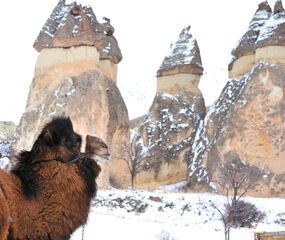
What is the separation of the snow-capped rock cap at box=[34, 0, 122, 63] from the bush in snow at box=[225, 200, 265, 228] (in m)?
10.4

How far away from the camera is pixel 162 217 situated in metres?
20.7

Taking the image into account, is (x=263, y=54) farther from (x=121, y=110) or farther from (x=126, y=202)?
(x=126, y=202)

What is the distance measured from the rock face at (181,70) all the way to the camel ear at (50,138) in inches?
1202

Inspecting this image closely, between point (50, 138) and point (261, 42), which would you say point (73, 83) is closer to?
point (261, 42)

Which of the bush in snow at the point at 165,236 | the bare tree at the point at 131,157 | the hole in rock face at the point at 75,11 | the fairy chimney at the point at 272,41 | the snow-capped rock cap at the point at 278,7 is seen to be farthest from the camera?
the snow-capped rock cap at the point at 278,7

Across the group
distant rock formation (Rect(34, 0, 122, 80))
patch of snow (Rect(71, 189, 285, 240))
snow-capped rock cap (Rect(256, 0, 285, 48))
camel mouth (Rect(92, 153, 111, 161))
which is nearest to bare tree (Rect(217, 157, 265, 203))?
patch of snow (Rect(71, 189, 285, 240))

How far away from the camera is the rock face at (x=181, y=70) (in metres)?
33.9

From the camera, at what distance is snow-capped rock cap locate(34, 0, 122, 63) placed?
26703 mm

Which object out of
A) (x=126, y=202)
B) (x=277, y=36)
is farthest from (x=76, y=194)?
(x=277, y=36)

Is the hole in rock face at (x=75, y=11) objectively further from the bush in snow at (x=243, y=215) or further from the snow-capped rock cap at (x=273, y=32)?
the bush in snow at (x=243, y=215)

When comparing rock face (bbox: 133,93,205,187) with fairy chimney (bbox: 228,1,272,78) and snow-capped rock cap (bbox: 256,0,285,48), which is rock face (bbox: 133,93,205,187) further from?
snow-capped rock cap (bbox: 256,0,285,48)

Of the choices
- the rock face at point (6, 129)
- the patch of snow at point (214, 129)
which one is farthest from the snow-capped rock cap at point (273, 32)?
the rock face at point (6, 129)

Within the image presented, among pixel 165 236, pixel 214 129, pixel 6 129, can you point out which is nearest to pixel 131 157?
pixel 214 129

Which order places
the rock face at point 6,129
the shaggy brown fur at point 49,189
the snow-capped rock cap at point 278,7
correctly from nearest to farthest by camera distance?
the shaggy brown fur at point 49,189, the snow-capped rock cap at point 278,7, the rock face at point 6,129
